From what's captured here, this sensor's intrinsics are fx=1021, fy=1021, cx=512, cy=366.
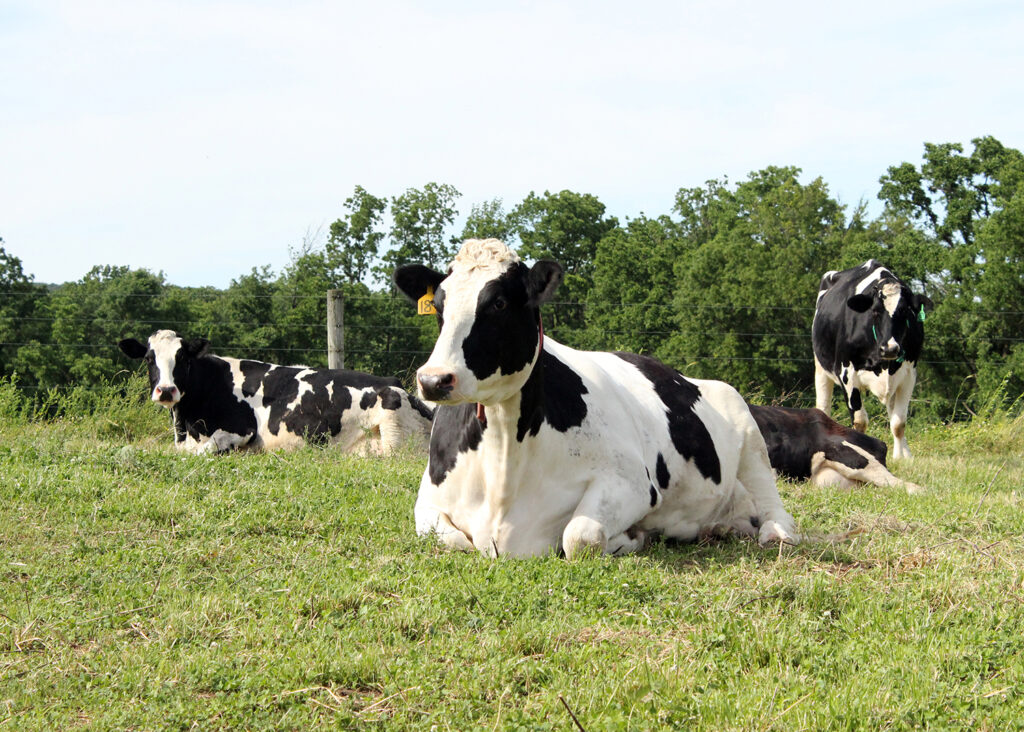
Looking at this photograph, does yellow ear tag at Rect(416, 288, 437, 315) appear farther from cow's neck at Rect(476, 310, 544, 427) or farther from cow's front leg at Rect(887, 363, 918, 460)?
cow's front leg at Rect(887, 363, 918, 460)

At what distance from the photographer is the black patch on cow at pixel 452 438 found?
228 inches

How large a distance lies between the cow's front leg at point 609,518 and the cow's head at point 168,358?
8.11m

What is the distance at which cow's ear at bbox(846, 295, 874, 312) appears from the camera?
527 inches

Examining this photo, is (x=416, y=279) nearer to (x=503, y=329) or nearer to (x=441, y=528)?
(x=503, y=329)

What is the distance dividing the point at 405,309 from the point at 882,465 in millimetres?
30742

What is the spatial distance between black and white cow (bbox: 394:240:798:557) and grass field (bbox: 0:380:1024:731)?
0.25m

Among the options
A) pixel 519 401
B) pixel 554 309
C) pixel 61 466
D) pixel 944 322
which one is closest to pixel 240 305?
pixel 554 309

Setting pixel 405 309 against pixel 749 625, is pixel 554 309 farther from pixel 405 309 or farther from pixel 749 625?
pixel 749 625

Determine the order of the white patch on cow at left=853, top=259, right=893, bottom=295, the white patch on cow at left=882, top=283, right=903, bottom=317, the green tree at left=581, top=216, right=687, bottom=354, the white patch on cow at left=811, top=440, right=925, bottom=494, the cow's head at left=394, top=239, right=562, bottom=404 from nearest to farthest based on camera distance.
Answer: the cow's head at left=394, top=239, right=562, bottom=404 < the white patch on cow at left=811, top=440, right=925, bottom=494 < the white patch on cow at left=882, top=283, right=903, bottom=317 < the white patch on cow at left=853, top=259, right=893, bottom=295 < the green tree at left=581, top=216, right=687, bottom=354

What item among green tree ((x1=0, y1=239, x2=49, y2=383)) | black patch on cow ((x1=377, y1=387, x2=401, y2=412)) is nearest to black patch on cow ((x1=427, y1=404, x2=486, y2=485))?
black patch on cow ((x1=377, y1=387, x2=401, y2=412))

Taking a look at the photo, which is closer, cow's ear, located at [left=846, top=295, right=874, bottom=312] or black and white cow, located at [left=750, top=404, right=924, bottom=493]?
black and white cow, located at [left=750, top=404, right=924, bottom=493]

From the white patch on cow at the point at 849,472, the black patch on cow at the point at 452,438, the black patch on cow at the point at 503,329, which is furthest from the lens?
the white patch on cow at the point at 849,472

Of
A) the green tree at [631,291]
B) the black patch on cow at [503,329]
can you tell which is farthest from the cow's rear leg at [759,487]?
the green tree at [631,291]

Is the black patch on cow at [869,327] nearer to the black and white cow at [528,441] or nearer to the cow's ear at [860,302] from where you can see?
the cow's ear at [860,302]
